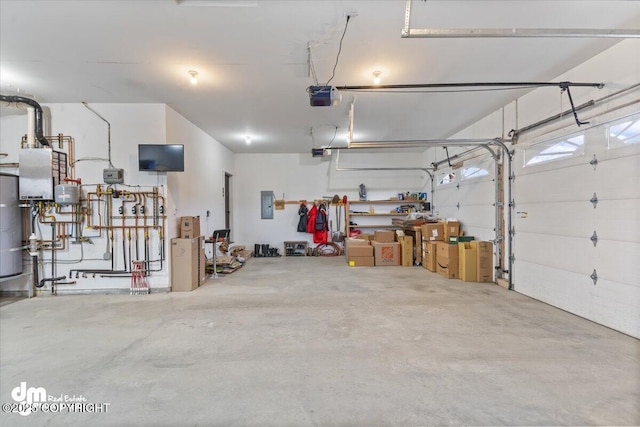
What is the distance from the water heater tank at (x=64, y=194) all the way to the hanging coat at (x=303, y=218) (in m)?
4.94

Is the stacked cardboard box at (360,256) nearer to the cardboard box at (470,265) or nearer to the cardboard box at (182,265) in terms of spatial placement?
the cardboard box at (470,265)

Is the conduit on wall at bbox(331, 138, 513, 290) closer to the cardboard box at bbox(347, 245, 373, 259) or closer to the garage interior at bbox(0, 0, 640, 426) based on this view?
the garage interior at bbox(0, 0, 640, 426)

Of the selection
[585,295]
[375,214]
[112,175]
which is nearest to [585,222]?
[585,295]

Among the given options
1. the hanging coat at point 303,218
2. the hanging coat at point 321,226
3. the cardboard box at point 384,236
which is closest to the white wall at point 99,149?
the hanging coat at point 303,218

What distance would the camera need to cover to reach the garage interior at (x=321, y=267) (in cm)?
200

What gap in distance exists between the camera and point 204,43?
8.98 feet

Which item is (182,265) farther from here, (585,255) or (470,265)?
(585,255)

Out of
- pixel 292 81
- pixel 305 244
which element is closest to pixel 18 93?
pixel 292 81

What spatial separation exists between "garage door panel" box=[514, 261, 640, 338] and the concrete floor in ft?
0.42

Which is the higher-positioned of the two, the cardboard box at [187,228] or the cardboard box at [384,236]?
the cardboard box at [187,228]

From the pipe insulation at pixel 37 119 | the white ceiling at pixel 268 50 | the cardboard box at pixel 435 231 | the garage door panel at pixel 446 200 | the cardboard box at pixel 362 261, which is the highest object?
the white ceiling at pixel 268 50

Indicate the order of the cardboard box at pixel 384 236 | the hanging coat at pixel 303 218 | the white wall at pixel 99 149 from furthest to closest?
the hanging coat at pixel 303 218 < the cardboard box at pixel 384 236 < the white wall at pixel 99 149

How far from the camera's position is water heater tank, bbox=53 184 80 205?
402 centimetres

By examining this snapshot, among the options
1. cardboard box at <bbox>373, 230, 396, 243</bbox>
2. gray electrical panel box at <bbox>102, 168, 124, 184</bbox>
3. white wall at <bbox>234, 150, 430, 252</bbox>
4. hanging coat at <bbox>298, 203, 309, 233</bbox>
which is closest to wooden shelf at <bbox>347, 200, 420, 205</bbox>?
white wall at <bbox>234, 150, 430, 252</bbox>
